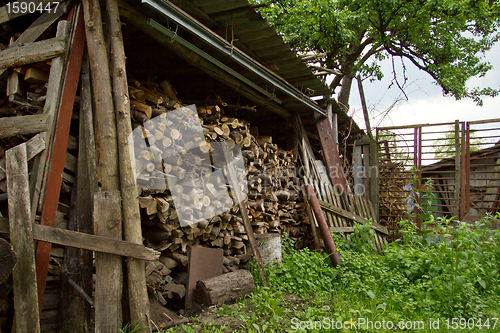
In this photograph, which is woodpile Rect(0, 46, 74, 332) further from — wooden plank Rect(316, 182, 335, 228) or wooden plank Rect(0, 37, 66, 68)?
wooden plank Rect(316, 182, 335, 228)

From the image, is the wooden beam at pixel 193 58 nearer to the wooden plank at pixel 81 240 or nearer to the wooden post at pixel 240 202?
the wooden post at pixel 240 202

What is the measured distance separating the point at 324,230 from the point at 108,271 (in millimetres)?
3822

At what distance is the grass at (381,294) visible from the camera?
318cm

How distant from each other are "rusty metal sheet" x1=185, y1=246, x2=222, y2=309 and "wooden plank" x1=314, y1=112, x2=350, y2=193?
384 cm

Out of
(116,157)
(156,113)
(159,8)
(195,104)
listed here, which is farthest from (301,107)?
(116,157)

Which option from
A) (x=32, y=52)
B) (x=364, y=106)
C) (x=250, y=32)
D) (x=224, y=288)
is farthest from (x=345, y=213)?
(x=32, y=52)

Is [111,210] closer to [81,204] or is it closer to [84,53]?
[81,204]

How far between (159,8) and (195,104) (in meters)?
1.87

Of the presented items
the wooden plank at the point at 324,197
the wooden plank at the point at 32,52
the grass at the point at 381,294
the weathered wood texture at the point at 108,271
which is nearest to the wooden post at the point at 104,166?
the weathered wood texture at the point at 108,271

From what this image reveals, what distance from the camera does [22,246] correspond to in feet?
7.83

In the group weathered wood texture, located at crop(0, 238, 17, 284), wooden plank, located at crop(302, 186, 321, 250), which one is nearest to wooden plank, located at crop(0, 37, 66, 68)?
weathered wood texture, located at crop(0, 238, 17, 284)

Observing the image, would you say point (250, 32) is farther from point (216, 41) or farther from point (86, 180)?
point (86, 180)

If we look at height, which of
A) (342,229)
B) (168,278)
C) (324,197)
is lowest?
(168,278)

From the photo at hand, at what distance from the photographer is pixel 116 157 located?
2842 millimetres
